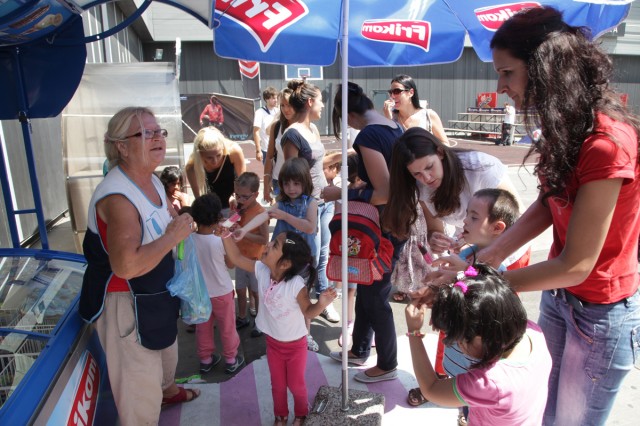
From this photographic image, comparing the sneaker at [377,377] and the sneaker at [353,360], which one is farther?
the sneaker at [353,360]

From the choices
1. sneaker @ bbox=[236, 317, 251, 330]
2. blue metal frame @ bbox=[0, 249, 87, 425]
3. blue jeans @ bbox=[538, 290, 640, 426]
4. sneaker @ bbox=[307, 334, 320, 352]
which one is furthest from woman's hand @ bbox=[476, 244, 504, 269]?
sneaker @ bbox=[236, 317, 251, 330]

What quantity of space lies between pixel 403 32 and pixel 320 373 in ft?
8.35

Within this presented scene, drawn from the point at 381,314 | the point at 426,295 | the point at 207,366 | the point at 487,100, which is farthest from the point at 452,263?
the point at 487,100

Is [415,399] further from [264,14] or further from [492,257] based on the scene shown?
[264,14]

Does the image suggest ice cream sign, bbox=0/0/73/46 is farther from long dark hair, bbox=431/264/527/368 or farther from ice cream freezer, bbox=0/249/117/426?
long dark hair, bbox=431/264/527/368

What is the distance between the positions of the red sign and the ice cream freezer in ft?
77.8

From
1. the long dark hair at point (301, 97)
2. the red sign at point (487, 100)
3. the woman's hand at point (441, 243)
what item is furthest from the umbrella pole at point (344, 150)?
the red sign at point (487, 100)

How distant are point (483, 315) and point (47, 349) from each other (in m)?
1.70

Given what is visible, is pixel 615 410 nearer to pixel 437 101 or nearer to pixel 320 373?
pixel 320 373

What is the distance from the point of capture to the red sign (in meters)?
23.1

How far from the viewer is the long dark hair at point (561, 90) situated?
56.4 inches

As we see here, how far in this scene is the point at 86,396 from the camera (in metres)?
2.00

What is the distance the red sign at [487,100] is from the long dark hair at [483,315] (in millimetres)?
23844

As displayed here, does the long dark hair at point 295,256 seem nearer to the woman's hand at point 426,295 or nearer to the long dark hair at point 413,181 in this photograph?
the long dark hair at point 413,181
